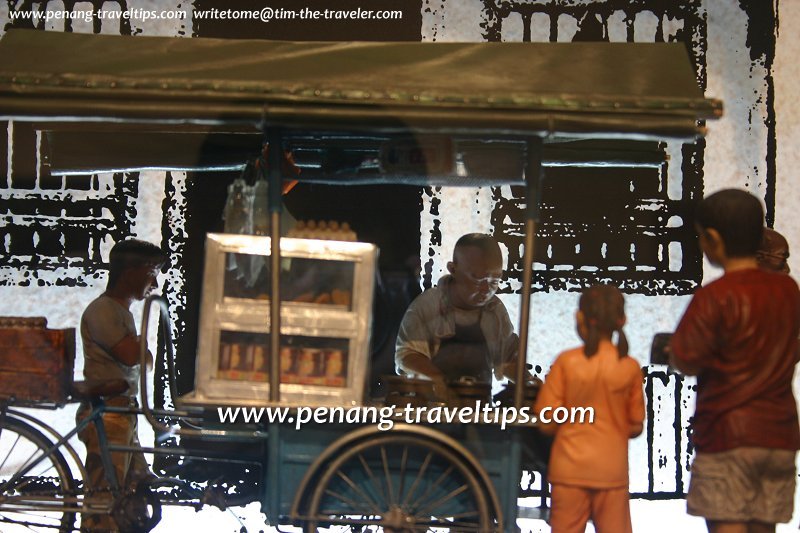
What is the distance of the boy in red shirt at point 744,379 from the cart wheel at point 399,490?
3.13 feet

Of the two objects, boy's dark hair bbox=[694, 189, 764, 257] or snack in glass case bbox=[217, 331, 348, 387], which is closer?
boy's dark hair bbox=[694, 189, 764, 257]

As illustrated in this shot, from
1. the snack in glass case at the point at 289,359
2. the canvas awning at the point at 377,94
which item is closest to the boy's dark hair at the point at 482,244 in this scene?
the canvas awning at the point at 377,94

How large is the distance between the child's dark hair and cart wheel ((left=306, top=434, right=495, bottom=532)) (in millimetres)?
741

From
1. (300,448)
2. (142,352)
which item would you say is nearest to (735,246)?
(300,448)

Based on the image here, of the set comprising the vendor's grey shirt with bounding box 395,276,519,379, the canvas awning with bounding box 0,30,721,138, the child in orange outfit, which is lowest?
the child in orange outfit

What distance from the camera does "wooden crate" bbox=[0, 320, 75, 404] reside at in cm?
415

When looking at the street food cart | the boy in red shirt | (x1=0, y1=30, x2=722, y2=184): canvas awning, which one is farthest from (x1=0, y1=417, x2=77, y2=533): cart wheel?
the boy in red shirt

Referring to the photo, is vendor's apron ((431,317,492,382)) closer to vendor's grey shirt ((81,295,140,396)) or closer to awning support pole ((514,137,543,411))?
awning support pole ((514,137,543,411))

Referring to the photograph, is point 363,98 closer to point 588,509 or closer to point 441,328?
point 441,328

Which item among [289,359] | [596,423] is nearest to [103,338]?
[289,359]

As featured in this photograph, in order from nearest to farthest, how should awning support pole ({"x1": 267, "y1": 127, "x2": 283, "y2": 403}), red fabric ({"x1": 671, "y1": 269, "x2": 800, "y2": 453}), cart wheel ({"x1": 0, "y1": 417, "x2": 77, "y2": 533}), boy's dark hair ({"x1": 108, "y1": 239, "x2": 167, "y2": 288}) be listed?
1. red fabric ({"x1": 671, "y1": 269, "x2": 800, "y2": 453})
2. awning support pole ({"x1": 267, "y1": 127, "x2": 283, "y2": 403})
3. cart wheel ({"x1": 0, "y1": 417, "x2": 77, "y2": 533})
4. boy's dark hair ({"x1": 108, "y1": 239, "x2": 167, "y2": 288})

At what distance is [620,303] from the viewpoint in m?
3.71

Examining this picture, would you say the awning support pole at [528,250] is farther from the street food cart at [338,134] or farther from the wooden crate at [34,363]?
the wooden crate at [34,363]

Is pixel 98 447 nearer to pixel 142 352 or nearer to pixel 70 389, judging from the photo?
pixel 70 389
